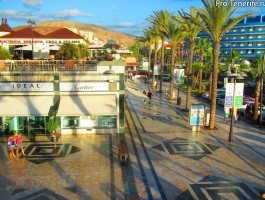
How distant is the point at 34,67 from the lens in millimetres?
23734

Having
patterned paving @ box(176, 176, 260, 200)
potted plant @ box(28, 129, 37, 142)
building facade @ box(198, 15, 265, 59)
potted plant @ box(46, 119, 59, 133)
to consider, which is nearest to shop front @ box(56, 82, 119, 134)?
potted plant @ box(46, 119, 59, 133)

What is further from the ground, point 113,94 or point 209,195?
point 113,94

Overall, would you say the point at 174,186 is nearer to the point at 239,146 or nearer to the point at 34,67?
the point at 239,146

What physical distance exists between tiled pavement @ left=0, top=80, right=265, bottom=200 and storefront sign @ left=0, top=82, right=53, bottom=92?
12.1ft

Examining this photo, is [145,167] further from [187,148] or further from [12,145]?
[12,145]

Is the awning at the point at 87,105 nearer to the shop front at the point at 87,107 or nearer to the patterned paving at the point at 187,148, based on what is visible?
the shop front at the point at 87,107

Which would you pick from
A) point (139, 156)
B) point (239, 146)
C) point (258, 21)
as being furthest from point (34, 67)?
point (258, 21)

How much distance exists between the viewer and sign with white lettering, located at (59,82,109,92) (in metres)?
23.8

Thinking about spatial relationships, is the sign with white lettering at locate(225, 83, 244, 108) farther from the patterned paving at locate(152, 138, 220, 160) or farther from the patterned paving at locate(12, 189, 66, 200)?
the patterned paving at locate(12, 189, 66, 200)

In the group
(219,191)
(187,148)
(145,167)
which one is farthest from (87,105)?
(219,191)

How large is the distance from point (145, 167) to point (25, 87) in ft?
37.0

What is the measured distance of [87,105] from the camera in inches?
905

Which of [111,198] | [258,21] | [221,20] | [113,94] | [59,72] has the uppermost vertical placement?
[258,21]

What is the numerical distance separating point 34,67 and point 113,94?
20.4ft
